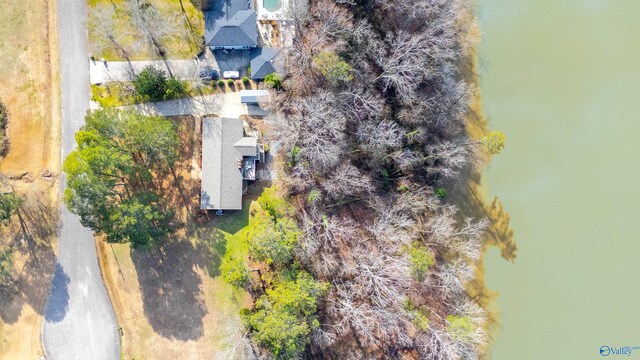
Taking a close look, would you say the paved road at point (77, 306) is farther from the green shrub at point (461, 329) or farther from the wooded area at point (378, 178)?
the green shrub at point (461, 329)

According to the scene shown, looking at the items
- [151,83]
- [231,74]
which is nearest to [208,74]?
[231,74]

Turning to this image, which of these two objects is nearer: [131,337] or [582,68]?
[131,337]

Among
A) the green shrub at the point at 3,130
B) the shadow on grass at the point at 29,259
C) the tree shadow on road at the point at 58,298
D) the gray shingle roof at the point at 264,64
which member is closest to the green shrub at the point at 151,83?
the gray shingle roof at the point at 264,64

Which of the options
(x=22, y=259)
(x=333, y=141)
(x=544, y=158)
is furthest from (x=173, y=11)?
(x=544, y=158)

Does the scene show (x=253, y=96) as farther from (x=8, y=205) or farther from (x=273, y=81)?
(x=8, y=205)

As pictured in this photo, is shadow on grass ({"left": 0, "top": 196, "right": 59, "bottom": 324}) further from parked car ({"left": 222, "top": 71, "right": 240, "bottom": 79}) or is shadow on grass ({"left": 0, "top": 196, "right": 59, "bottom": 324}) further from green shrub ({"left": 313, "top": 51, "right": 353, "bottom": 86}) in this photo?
green shrub ({"left": 313, "top": 51, "right": 353, "bottom": 86})

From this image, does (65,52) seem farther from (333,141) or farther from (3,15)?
(333,141)

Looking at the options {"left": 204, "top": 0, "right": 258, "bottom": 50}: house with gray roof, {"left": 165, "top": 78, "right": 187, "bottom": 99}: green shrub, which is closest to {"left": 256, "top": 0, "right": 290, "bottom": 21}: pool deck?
{"left": 204, "top": 0, "right": 258, "bottom": 50}: house with gray roof
